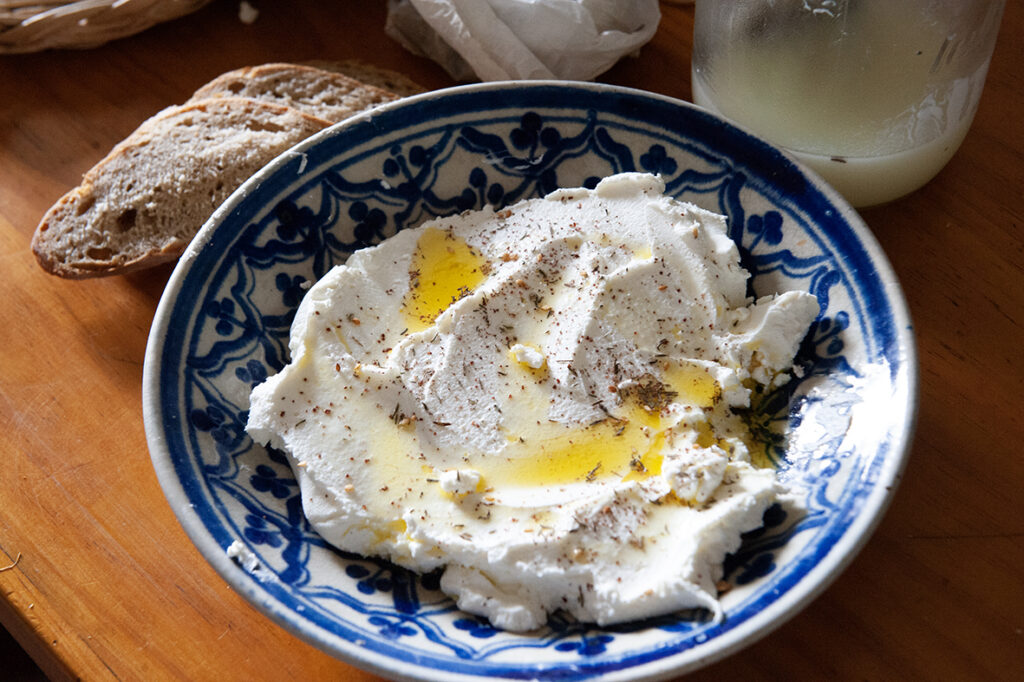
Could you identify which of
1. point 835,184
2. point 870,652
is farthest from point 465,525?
point 835,184

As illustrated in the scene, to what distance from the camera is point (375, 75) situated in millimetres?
1821

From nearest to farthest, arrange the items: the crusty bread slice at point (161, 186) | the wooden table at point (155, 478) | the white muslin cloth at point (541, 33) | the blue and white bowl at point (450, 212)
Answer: the blue and white bowl at point (450, 212)
the wooden table at point (155, 478)
the crusty bread slice at point (161, 186)
the white muslin cloth at point (541, 33)

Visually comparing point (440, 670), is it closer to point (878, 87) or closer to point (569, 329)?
point (569, 329)

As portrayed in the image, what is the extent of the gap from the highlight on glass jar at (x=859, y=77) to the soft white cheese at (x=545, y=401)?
0.24 metres

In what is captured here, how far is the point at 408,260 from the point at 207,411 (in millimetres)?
378

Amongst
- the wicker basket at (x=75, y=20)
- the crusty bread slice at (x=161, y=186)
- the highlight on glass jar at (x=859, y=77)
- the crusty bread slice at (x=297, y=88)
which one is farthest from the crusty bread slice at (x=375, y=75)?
the highlight on glass jar at (x=859, y=77)

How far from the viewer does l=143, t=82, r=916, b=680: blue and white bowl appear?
41.0 inches

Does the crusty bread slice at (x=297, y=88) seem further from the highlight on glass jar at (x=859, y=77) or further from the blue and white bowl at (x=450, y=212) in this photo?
the highlight on glass jar at (x=859, y=77)

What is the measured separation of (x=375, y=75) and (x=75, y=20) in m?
0.61

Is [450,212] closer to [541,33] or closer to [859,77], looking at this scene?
[541,33]

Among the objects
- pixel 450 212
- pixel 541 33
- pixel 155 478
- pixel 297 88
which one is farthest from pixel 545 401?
pixel 297 88

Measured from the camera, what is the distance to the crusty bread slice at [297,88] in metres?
1.75

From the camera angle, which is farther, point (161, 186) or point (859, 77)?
point (161, 186)

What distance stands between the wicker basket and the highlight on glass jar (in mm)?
1134
